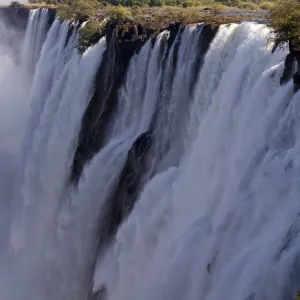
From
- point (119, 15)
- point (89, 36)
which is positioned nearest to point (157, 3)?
point (89, 36)

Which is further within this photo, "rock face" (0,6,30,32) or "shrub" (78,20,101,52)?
"rock face" (0,6,30,32)

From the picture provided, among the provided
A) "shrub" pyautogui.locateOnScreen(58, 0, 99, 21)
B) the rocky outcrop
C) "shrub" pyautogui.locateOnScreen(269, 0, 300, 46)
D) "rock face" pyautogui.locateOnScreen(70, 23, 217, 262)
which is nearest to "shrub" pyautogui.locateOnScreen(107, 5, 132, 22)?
"rock face" pyautogui.locateOnScreen(70, 23, 217, 262)

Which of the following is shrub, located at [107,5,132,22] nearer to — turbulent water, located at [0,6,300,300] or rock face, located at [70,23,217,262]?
rock face, located at [70,23,217,262]

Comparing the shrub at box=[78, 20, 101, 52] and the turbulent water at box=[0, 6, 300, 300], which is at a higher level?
the shrub at box=[78, 20, 101, 52]

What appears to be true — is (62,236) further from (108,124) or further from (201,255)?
(201,255)

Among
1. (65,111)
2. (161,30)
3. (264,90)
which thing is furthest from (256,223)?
(65,111)

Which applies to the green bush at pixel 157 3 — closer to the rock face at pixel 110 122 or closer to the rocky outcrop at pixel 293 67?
the rock face at pixel 110 122
